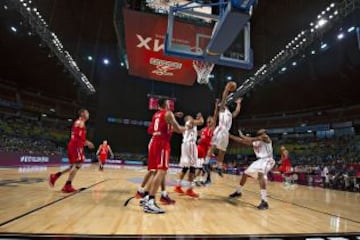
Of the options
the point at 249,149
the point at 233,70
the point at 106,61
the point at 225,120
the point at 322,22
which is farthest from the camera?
the point at 249,149

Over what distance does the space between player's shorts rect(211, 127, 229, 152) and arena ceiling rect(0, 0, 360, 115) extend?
1242cm

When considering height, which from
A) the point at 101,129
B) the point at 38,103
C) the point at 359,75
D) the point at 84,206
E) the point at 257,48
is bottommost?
the point at 84,206

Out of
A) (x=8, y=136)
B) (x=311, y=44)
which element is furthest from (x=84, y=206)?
(x=8, y=136)

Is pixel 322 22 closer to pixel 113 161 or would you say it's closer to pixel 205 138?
pixel 205 138

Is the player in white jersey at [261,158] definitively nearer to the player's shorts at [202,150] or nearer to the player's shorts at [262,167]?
the player's shorts at [262,167]

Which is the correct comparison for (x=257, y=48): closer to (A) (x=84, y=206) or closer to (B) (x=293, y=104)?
(B) (x=293, y=104)

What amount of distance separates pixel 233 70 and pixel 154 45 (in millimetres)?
17721

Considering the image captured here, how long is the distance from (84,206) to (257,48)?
20005 mm

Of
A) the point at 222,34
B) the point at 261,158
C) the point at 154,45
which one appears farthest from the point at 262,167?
the point at 154,45

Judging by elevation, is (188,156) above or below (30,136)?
below

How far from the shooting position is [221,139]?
6285mm

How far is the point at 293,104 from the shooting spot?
101 feet

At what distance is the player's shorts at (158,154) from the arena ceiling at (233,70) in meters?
14.3

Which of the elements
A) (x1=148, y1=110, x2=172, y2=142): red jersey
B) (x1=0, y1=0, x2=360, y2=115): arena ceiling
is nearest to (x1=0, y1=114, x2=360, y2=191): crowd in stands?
(x1=0, y1=0, x2=360, y2=115): arena ceiling
